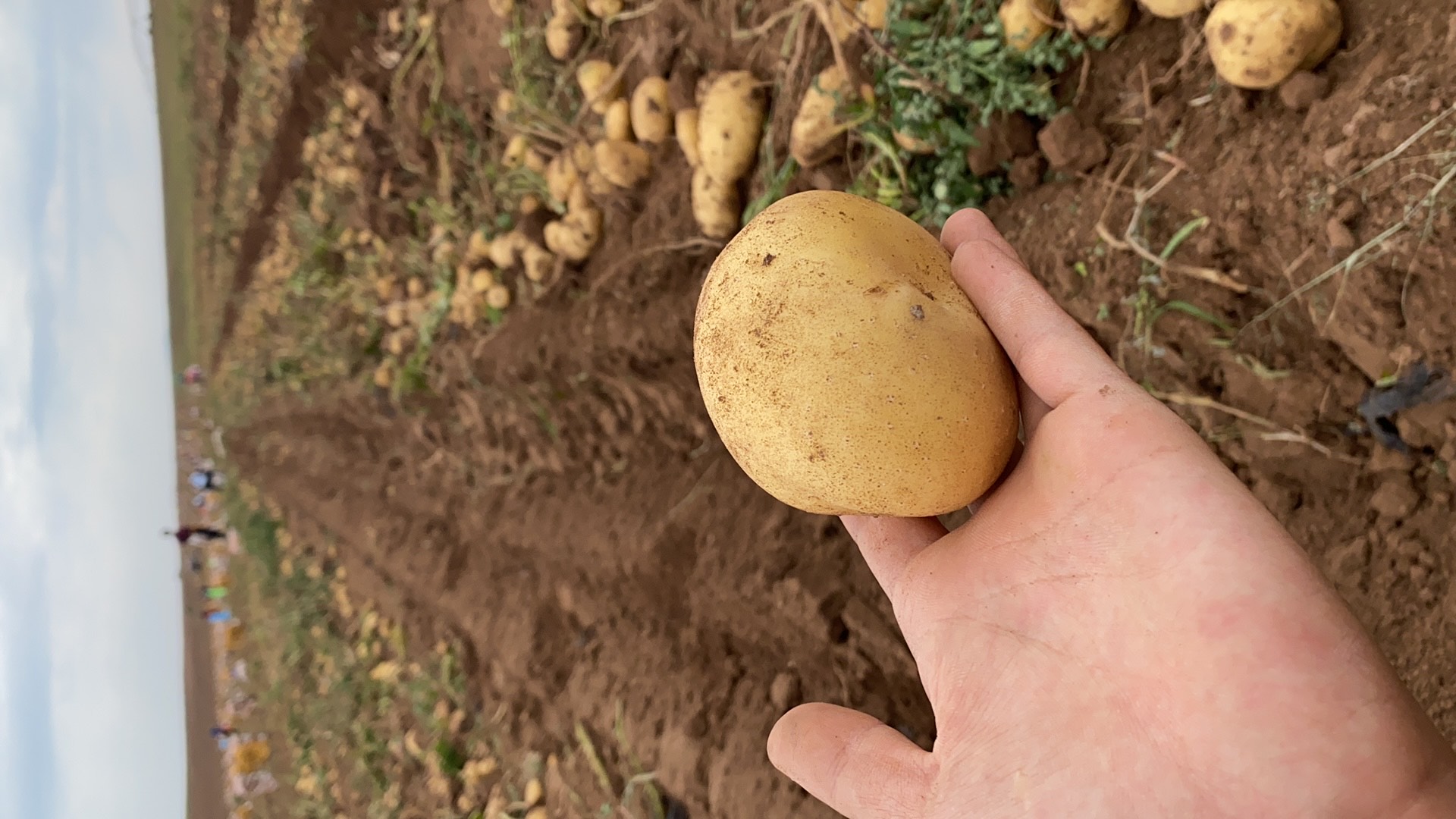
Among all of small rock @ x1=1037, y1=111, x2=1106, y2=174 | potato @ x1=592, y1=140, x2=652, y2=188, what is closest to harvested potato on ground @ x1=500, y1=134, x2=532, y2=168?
potato @ x1=592, y1=140, x2=652, y2=188

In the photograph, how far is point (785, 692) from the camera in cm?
224

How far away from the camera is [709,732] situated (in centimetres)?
238

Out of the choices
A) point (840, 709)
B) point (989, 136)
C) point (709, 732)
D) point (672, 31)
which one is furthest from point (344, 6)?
point (840, 709)

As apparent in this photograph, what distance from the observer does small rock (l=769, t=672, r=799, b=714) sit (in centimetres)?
224

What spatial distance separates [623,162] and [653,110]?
22 centimetres

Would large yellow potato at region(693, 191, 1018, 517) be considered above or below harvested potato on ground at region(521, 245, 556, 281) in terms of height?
above

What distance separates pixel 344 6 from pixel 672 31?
295cm

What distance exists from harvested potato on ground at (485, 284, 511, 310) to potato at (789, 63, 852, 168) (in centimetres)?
184

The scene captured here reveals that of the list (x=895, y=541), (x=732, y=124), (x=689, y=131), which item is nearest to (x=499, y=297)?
(x=689, y=131)

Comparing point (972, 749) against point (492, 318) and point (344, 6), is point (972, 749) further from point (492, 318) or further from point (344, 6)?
point (344, 6)

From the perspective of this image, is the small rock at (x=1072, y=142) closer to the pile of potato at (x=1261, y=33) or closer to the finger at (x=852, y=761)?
the pile of potato at (x=1261, y=33)

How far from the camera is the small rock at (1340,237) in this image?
1.56 m

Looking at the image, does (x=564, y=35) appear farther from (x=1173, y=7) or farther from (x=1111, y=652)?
(x=1111, y=652)

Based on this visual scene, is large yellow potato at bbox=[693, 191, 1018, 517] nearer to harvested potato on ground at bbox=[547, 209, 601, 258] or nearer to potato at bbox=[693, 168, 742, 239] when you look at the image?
potato at bbox=[693, 168, 742, 239]
